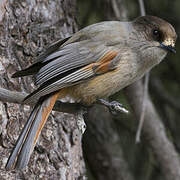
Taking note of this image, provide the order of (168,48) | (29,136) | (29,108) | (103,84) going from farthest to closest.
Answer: (29,108)
(168,48)
(103,84)
(29,136)

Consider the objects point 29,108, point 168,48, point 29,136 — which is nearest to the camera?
point 29,136

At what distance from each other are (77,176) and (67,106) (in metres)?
1.11

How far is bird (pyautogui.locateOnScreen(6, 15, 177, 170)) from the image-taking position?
3.72 m

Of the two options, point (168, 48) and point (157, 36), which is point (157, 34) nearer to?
point (157, 36)

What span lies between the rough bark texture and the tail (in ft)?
1.78

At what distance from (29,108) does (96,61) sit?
0.81 meters

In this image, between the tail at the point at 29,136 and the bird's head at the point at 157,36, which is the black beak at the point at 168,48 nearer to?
the bird's head at the point at 157,36

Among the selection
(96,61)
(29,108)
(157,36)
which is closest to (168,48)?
(157,36)

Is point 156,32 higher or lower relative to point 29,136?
higher

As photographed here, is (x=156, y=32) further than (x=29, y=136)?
Yes

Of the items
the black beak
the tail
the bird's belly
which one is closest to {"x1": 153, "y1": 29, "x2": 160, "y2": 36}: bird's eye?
the black beak

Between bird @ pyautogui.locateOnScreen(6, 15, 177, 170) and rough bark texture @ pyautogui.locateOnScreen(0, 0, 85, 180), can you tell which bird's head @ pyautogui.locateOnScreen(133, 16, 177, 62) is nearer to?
bird @ pyautogui.locateOnScreen(6, 15, 177, 170)

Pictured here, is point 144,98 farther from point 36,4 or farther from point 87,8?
point 87,8

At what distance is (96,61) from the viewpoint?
3975mm
